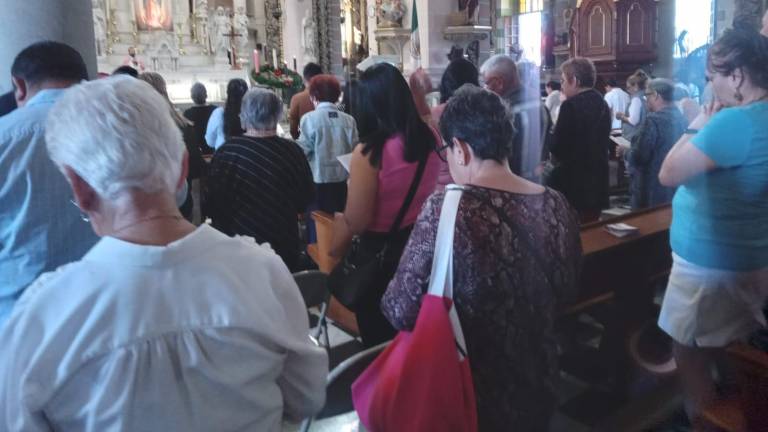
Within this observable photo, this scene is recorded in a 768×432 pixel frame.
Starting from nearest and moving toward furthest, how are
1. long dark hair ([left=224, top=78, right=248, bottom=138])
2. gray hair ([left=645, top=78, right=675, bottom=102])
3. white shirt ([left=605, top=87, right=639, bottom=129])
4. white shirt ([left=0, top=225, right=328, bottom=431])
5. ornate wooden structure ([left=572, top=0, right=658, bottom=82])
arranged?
white shirt ([left=0, top=225, right=328, bottom=431]) < gray hair ([left=645, top=78, right=675, bottom=102]) < long dark hair ([left=224, top=78, right=248, bottom=138]) < white shirt ([left=605, top=87, right=639, bottom=129]) < ornate wooden structure ([left=572, top=0, right=658, bottom=82])

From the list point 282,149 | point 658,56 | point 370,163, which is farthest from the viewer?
Result: point 658,56

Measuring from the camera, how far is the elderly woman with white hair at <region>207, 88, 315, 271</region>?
9.42ft

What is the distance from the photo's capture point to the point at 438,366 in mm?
1705

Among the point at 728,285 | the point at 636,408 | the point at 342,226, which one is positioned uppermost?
the point at 342,226

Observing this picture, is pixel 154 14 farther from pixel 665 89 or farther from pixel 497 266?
pixel 497 266

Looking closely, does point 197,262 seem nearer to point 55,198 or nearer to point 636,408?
point 55,198

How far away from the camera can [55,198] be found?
195 centimetres

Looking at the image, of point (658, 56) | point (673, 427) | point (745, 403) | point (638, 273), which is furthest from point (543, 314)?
point (658, 56)

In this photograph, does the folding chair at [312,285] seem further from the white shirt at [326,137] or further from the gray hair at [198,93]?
the gray hair at [198,93]

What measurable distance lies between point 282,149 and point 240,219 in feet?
1.19

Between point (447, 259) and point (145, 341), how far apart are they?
84 cm

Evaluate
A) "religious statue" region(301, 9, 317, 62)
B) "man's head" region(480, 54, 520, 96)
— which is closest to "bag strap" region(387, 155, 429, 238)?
"man's head" region(480, 54, 520, 96)

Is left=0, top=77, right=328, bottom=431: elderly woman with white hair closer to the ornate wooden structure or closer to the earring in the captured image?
the earring

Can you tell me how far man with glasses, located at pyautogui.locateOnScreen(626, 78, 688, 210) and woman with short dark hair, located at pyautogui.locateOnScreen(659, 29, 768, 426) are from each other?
6.89ft
